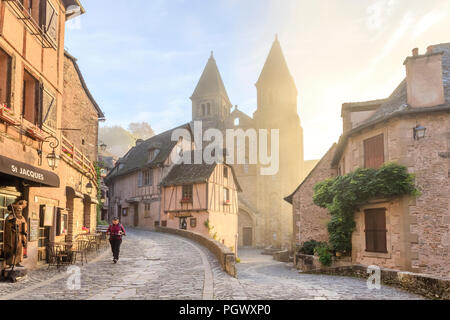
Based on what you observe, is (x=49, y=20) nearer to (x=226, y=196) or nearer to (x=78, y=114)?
(x=78, y=114)

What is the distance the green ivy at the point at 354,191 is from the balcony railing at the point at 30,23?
10481 mm

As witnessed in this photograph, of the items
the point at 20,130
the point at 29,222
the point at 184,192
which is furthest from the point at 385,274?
the point at 184,192

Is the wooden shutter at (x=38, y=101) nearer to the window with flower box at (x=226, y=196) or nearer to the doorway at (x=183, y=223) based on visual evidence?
the doorway at (x=183, y=223)

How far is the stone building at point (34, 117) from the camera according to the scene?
8469mm

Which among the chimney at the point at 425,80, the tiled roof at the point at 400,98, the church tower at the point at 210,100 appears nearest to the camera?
the chimney at the point at 425,80

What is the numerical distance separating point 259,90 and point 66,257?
1469 inches

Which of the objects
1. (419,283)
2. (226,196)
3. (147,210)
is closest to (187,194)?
(226,196)

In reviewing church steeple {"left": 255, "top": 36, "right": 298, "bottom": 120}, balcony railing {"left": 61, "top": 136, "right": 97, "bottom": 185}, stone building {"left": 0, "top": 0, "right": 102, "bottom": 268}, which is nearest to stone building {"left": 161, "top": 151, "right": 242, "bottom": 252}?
balcony railing {"left": 61, "top": 136, "right": 97, "bottom": 185}

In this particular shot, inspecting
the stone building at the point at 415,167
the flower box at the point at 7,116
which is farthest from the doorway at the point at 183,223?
the flower box at the point at 7,116

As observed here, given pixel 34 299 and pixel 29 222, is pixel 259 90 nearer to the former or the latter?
pixel 29 222

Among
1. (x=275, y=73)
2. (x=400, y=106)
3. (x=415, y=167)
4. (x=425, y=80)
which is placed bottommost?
(x=415, y=167)

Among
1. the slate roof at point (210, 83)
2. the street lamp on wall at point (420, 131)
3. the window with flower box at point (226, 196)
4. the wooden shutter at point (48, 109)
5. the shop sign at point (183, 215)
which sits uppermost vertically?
the slate roof at point (210, 83)

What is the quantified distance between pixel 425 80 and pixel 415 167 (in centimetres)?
298

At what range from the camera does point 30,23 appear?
945cm
